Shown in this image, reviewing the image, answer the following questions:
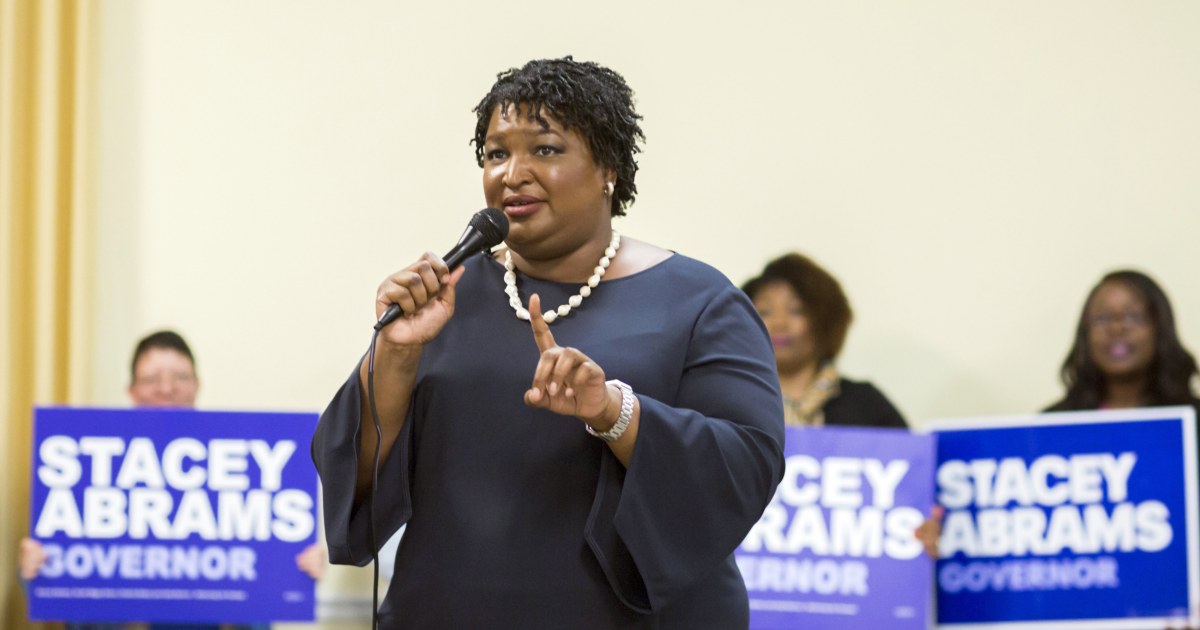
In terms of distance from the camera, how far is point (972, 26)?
19.6ft

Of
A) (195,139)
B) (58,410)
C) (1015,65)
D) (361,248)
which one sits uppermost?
(1015,65)

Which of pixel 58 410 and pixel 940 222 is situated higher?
pixel 940 222

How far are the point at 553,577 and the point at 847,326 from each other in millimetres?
3414

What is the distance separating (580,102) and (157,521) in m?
3.00

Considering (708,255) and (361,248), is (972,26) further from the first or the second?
(361,248)

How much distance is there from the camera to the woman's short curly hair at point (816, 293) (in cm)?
515

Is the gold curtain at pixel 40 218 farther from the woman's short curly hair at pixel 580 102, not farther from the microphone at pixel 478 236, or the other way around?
the microphone at pixel 478 236

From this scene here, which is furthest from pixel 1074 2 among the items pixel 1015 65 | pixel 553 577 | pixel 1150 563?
pixel 553 577

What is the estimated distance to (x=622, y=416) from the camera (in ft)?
6.33

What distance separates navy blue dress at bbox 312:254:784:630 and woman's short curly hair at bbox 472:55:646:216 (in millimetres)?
238

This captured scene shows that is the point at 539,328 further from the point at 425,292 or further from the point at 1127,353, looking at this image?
the point at 1127,353

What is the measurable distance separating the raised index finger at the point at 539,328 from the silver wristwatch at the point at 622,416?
0.32 ft

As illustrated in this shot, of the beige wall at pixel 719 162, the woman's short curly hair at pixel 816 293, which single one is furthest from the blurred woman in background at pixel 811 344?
the beige wall at pixel 719 162

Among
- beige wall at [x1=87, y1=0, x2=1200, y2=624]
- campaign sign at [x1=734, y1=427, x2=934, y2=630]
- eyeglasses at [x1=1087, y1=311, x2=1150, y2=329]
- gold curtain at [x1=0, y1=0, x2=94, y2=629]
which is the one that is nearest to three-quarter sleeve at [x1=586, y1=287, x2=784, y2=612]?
campaign sign at [x1=734, y1=427, x2=934, y2=630]
